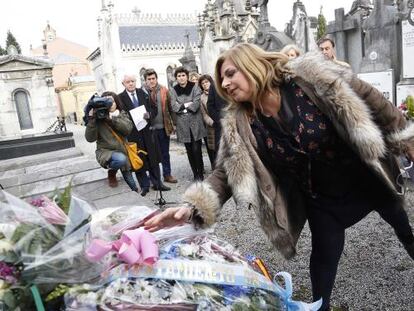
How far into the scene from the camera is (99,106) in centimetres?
515

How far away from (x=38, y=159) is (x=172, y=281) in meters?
7.84

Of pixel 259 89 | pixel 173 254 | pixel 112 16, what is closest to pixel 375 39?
pixel 259 89

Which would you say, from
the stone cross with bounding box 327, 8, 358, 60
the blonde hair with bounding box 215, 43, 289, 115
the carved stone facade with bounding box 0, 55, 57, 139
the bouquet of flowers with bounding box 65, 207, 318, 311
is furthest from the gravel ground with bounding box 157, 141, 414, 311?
the carved stone facade with bounding box 0, 55, 57, 139

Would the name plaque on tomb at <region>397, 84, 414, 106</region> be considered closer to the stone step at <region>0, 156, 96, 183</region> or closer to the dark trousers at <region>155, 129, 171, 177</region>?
the dark trousers at <region>155, 129, 171, 177</region>

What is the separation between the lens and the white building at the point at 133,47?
40688 millimetres

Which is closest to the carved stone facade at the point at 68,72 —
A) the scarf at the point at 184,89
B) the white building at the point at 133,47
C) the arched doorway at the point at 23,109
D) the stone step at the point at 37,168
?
the white building at the point at 133,47

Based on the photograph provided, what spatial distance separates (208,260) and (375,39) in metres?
6.14

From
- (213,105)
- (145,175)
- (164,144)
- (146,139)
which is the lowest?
(145,175)

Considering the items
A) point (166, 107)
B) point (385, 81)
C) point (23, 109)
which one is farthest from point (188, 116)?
point (23, 109)

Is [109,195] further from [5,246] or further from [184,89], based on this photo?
[184,89]

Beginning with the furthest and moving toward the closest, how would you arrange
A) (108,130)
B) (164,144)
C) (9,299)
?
(164,144) → (108,130) → (9,299)

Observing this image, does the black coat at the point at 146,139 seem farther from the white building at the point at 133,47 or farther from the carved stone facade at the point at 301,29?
the white building at the point at 133,47

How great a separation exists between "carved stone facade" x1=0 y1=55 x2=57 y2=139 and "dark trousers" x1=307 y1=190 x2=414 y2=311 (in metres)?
13.2

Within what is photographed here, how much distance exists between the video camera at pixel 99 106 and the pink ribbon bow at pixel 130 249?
3.89 metres
